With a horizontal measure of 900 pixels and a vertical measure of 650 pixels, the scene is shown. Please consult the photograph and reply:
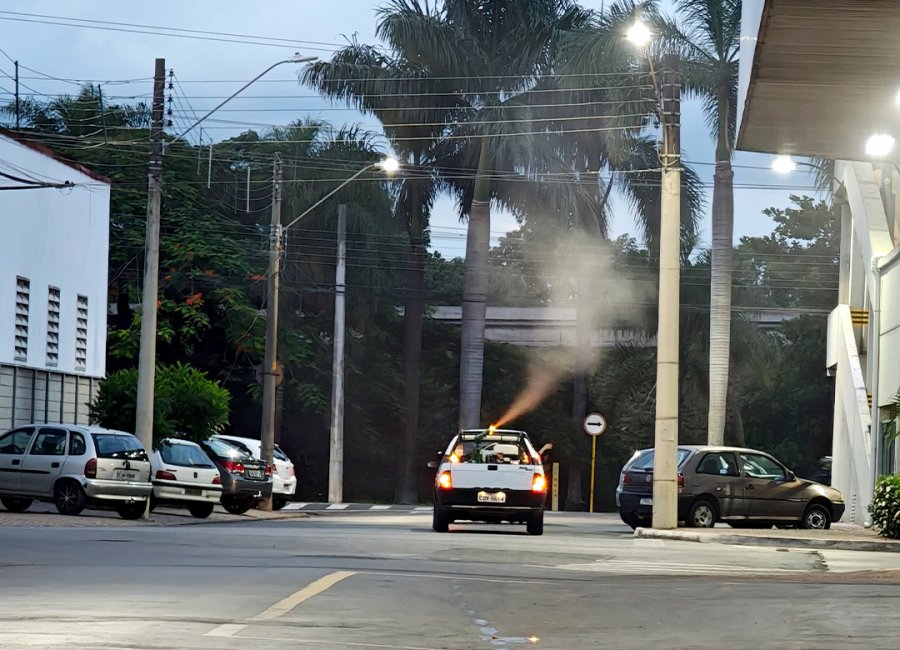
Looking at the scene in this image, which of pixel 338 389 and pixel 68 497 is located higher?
pixel 338 389

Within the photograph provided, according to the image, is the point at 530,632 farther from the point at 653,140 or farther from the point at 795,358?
the point at 795,358

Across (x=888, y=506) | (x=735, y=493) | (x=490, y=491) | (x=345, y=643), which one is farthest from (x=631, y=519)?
(x=345, y=643)

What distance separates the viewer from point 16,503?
30.3 meters

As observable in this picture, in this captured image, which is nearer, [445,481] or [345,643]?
[345,643]

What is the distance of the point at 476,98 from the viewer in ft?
160

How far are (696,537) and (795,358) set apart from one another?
37.9 metres

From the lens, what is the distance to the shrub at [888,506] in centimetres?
2602

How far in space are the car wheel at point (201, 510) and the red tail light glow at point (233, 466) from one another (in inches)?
57.3

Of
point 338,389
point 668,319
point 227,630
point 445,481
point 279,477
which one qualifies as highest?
point 668,319

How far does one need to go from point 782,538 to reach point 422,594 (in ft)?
39.6

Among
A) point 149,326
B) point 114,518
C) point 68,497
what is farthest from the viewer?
point 149,326

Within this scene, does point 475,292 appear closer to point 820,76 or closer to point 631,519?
point 631,519

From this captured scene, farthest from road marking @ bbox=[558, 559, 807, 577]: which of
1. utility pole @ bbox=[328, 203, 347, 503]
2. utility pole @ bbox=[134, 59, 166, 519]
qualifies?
utility pole @ bbox=[328, 203, 347, 503]

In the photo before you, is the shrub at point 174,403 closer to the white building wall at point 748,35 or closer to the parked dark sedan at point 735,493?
the parked dark sedan at point 735,493
